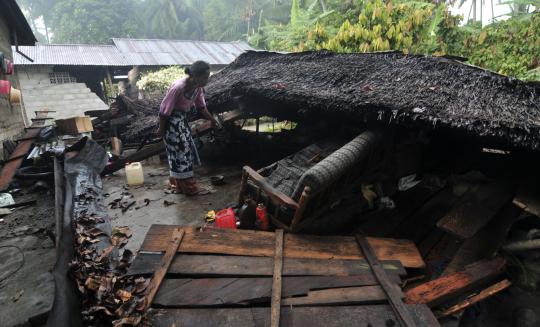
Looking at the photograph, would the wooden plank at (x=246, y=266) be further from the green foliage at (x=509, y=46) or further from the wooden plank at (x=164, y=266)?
the green foliage at (x=509, y=46)

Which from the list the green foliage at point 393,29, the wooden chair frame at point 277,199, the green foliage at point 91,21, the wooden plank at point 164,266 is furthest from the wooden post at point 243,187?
the green foliage at point 91,21

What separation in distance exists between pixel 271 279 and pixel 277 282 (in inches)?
4.7

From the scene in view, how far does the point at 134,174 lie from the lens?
719 cm

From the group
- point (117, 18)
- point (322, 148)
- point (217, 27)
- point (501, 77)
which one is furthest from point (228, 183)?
point (117, 18)

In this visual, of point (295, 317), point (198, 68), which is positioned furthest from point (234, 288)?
point (198, 68)

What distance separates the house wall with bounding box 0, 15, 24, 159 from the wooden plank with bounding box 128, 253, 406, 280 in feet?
19.6

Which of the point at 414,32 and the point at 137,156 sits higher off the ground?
the point at 414,32

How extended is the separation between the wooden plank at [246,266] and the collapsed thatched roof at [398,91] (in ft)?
6.51

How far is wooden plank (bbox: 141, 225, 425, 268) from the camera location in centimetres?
387

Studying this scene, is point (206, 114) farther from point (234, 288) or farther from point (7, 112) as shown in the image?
point (7, 112)

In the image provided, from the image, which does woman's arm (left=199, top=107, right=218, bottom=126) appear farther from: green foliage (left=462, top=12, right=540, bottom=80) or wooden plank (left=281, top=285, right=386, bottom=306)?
green foliage (left=462, top=12, right=540, bottom=80)

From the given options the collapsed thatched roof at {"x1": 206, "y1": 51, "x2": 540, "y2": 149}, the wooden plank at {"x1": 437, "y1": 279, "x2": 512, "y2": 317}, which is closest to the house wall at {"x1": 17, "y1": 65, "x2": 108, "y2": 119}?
the collapsed thatched roof at {"x1": 206, "y1": 51, "x2": 540, "y2": 149}

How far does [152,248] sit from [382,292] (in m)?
2.73

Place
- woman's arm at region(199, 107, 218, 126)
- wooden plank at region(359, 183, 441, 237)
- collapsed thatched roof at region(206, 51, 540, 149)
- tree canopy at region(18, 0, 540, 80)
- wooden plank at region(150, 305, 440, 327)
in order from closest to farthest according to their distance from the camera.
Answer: wooden plank at region(150, 305, 440, 327)
collapsed thatched roof at region(206, 51, 540, 149)
wooden plank at region(359, 183, 441, 237)
woman's arm at region(199, 107, 218, 126)
tree canopy at region(18, 0, 540, 80)
